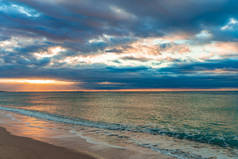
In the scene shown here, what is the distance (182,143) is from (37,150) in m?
9.35

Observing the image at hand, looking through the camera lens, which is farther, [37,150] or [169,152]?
[169,152]

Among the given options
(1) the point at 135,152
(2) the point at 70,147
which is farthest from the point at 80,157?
(1) the point at 135,152

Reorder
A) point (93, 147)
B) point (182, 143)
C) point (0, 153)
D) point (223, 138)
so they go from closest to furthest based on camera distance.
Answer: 1. point (0, 153)
2. point (93, 147)
3. point (182, 143)
4. point (223, 138)

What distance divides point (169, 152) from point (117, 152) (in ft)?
9.85

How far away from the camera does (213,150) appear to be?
11234mm

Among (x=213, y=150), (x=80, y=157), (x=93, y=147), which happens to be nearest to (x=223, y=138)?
(x=213, y=150)

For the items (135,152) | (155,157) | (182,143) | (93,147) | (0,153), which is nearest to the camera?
(0,153)

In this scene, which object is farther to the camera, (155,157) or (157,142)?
(157,142)

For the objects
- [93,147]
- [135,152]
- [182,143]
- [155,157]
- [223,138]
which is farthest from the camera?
[223,138]

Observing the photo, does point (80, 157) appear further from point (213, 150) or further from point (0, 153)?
point (213, 150)

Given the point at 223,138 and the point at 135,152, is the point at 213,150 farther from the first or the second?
the point at 135,152

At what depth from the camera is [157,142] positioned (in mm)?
12719

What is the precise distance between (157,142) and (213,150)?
350 centimetres

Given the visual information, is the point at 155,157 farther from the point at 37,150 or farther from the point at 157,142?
the point at 37,150
